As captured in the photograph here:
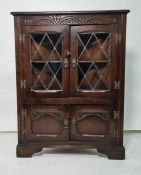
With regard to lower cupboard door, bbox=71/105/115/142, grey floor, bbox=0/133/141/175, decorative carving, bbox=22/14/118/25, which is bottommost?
grey floor, bbox=0/133/141/175

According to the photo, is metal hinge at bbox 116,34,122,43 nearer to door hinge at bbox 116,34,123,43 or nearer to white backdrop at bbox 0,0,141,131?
door hinge at bbox 116,34,123,43

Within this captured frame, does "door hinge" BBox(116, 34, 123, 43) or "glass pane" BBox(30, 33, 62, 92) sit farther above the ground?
"door hinge" BBox(116, 34, 123, 43)

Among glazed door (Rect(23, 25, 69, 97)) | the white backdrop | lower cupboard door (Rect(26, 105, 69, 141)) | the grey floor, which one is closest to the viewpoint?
the grey floor

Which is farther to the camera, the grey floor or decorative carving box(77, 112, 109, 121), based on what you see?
decorative carving box(77, 112, 109, 121)

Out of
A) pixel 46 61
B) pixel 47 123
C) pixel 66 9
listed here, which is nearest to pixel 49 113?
pixel 47 123

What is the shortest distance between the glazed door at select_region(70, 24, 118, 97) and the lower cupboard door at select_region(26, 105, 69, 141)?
0.83 feet

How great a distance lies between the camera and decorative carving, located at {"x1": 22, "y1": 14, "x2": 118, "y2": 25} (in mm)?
2064

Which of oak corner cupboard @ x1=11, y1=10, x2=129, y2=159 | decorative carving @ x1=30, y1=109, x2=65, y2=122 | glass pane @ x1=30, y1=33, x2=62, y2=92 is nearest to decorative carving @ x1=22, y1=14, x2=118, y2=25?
oak corner cupboard @ x1=11, y1=10, x2=129, y2=159

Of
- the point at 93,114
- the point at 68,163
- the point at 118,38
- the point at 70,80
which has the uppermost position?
the point at 118,38

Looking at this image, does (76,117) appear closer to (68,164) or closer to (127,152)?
(68,164)

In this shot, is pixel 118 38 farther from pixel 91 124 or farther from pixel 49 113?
pixel 49 113

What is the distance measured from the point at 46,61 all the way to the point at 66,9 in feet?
2.88

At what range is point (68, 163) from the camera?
2.16 metres

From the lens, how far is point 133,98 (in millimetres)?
2869
